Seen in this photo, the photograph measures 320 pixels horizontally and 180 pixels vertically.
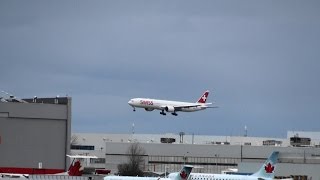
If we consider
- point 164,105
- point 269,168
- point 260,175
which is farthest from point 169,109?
point 260,175

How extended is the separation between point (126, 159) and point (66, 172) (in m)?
69.1

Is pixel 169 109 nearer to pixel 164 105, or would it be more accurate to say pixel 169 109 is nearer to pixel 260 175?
pixel 164 105

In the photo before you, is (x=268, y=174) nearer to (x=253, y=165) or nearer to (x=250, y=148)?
(x=253, y=165)

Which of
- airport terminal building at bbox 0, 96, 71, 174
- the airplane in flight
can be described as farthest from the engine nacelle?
airport terminal building at bbox 0, 96, 71, 174

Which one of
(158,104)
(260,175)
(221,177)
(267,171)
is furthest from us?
(158,104)

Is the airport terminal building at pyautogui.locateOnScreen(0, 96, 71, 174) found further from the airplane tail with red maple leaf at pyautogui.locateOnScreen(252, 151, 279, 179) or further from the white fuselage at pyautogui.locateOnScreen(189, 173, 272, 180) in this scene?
the airplane tail with red maple leaf at pyautogui.locateOnScreen(252, 151, 279, 179)

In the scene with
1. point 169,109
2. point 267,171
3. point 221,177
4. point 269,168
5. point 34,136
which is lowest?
point 221,177

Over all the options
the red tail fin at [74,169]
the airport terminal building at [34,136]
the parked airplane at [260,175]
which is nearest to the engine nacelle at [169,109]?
the airport terminal building at [34,136]

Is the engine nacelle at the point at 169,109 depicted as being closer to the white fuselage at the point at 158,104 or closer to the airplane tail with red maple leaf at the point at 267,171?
the white fuselage at the point at 158,104

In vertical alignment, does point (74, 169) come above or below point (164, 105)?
below

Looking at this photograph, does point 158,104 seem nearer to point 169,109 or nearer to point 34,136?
point 169,109

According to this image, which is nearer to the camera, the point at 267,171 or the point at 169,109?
the point at 267,171

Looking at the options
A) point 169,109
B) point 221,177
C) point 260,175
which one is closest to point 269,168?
point 260,175

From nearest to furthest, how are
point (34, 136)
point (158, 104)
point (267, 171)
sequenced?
point (267, 171)
point (34, 136)
point (158, 104)
